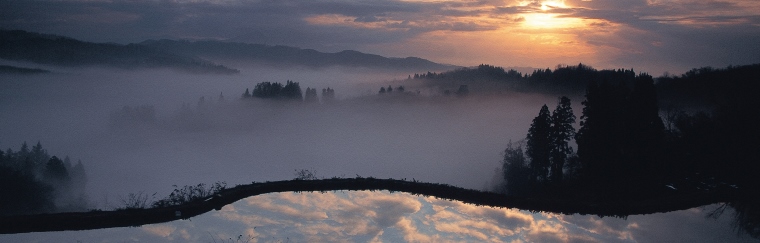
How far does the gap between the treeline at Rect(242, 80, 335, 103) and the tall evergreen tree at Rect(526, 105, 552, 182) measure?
111 meters

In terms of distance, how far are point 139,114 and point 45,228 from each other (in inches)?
5808

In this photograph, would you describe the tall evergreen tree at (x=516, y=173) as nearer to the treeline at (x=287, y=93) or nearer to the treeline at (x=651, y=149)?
the treeline at (x=651, y=149)

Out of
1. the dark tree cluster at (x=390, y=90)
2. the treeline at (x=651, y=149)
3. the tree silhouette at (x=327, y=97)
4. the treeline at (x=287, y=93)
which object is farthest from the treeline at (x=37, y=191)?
the dark tree cluster at (x=390, y=90)

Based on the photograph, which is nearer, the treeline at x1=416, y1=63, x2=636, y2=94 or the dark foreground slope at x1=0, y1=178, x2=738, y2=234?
the dark foreground slope at x1=0, y1=178, x2=738, y2=234

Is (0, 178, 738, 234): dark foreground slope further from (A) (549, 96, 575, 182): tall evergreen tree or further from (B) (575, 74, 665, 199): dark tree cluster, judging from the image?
(A) (549, 96, 575, 182): tall evergreen tree

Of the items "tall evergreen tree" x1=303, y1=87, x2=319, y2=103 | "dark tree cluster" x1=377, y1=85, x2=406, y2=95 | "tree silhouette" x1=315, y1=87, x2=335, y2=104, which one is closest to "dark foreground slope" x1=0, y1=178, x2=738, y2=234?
"tall evergreen tree" x1=303, y1=87, x2=319, y2=103

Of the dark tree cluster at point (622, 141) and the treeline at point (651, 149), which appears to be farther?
the dark tree cluster at point (622, 141)

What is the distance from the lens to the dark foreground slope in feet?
40.8

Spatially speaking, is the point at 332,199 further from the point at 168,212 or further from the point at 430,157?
the point at 430,157

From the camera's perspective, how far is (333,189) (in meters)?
16.7

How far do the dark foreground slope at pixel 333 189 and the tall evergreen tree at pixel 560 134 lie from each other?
14.8 m

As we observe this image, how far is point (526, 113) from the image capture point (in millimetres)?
89562

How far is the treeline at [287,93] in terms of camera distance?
140 metres

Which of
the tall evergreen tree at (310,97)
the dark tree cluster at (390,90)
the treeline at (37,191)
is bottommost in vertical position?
the treeline at (37,191)
